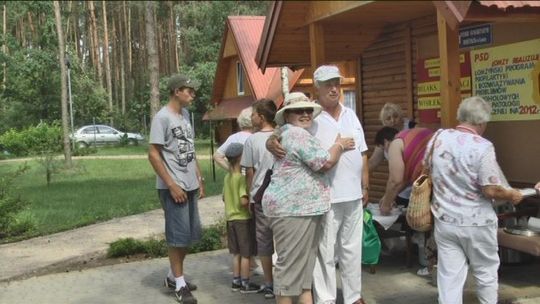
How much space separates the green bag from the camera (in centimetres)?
569

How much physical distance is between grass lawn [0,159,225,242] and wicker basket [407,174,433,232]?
7.32m

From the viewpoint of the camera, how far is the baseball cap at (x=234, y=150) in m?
5.92

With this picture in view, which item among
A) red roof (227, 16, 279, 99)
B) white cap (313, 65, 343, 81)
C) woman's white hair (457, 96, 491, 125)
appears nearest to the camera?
woman's white hair (457, 96, 491, 125)

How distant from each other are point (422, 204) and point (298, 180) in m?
0.90

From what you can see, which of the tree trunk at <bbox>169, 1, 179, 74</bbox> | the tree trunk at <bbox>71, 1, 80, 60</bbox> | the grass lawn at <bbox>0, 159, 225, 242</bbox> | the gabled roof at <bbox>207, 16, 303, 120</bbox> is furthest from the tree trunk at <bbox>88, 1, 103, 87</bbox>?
the grass lawn at <bbox>0, 159, 225, 242</bbox>

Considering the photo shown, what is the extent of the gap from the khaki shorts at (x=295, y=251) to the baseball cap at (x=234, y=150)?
1.71 meters

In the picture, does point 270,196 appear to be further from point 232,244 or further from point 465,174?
point 232,244

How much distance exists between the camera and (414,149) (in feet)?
18.3

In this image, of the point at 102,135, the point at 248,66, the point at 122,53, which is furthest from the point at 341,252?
the point at 122,53

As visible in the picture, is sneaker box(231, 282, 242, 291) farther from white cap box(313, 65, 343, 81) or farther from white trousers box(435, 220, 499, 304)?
white cap box(313, 65, 343, 81)

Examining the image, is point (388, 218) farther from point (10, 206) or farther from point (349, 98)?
point (10, 206)

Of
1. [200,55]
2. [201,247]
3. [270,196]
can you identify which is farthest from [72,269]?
[200,55]

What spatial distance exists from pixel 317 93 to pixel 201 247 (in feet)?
13.3

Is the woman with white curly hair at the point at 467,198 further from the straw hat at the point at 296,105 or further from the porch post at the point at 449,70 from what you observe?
the straw hat at the point at 296,105
